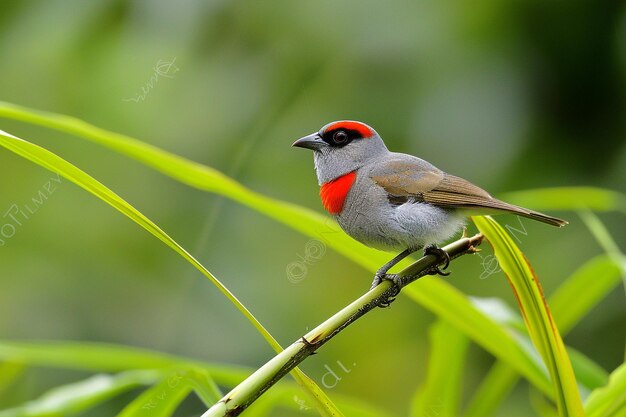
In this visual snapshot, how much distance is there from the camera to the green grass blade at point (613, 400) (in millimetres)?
1562

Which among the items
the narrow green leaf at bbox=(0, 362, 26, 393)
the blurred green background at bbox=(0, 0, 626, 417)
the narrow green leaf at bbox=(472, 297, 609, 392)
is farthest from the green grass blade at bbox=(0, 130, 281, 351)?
the blurred green background at bbox=(0, 0, 626, 417)

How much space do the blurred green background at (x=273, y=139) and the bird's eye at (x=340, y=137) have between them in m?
1.83

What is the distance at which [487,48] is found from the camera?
4.17 m

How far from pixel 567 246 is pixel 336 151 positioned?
235cm

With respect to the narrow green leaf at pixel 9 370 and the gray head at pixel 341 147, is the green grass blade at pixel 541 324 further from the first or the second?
the narrow green leaf at pixel 9 370

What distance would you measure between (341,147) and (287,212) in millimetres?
676

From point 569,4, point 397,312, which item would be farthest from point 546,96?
point 397,312

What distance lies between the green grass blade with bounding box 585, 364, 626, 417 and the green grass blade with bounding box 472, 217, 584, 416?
0.43ft

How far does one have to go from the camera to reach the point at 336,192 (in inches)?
85.7

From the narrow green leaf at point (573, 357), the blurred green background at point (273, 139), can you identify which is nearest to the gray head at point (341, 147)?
the narrow green leaf at point (573, 357)

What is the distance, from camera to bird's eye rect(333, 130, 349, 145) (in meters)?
2.26

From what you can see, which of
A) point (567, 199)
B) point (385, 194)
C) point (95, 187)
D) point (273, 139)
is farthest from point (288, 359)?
point (273, 139)

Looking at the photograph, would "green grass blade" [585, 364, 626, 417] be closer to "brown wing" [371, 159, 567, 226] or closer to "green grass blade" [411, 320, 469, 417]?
"green grass blade" [411, 320, 469, 417]

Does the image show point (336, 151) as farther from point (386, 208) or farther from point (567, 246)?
point (567, 246)
